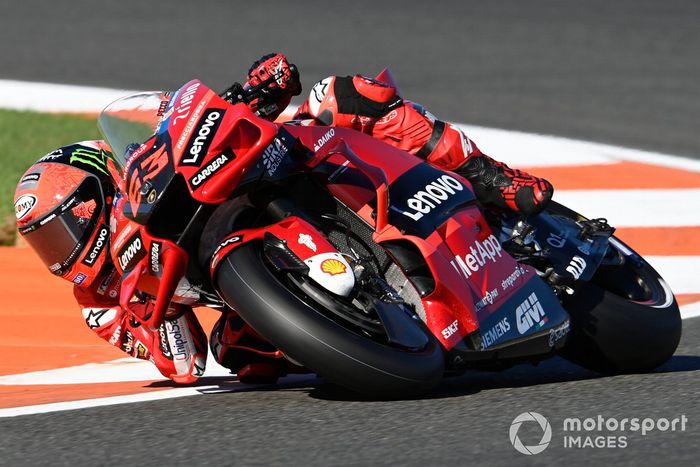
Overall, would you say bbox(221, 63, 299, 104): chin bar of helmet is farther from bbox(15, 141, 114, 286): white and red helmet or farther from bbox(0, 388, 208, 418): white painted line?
bbox(0, 388, 208, 418): white painted line

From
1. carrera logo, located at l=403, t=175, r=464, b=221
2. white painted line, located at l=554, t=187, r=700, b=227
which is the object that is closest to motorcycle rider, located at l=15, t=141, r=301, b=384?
carrera logo, located at l=403, t=175, r=464, b=221

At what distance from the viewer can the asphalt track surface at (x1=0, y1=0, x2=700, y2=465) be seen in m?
4.05

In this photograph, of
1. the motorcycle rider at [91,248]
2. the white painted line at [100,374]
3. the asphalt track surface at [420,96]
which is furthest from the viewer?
the white painted line at [100,374]

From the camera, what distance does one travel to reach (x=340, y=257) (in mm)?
4461

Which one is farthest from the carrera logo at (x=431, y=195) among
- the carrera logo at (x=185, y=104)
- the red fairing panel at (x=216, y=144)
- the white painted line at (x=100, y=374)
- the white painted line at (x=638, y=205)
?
the white painted line at (x=638, y=205)

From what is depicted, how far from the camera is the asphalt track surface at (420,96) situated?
4055mm

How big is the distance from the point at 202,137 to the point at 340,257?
0.59 meters

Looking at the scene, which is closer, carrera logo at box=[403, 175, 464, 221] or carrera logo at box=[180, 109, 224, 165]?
carrera logo at box=[180, 109, 224, 165]

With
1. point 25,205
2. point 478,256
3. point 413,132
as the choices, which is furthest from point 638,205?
point 25,205

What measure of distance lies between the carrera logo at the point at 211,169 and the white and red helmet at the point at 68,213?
97 centimetres

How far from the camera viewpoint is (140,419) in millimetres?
4535

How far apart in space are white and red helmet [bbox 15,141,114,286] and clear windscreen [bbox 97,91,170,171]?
233 millimetres

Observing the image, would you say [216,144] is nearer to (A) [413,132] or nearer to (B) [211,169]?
(B) [211,169]

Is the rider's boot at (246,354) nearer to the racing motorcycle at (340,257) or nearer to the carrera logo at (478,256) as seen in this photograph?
the racing motorcycle at (340,257)
